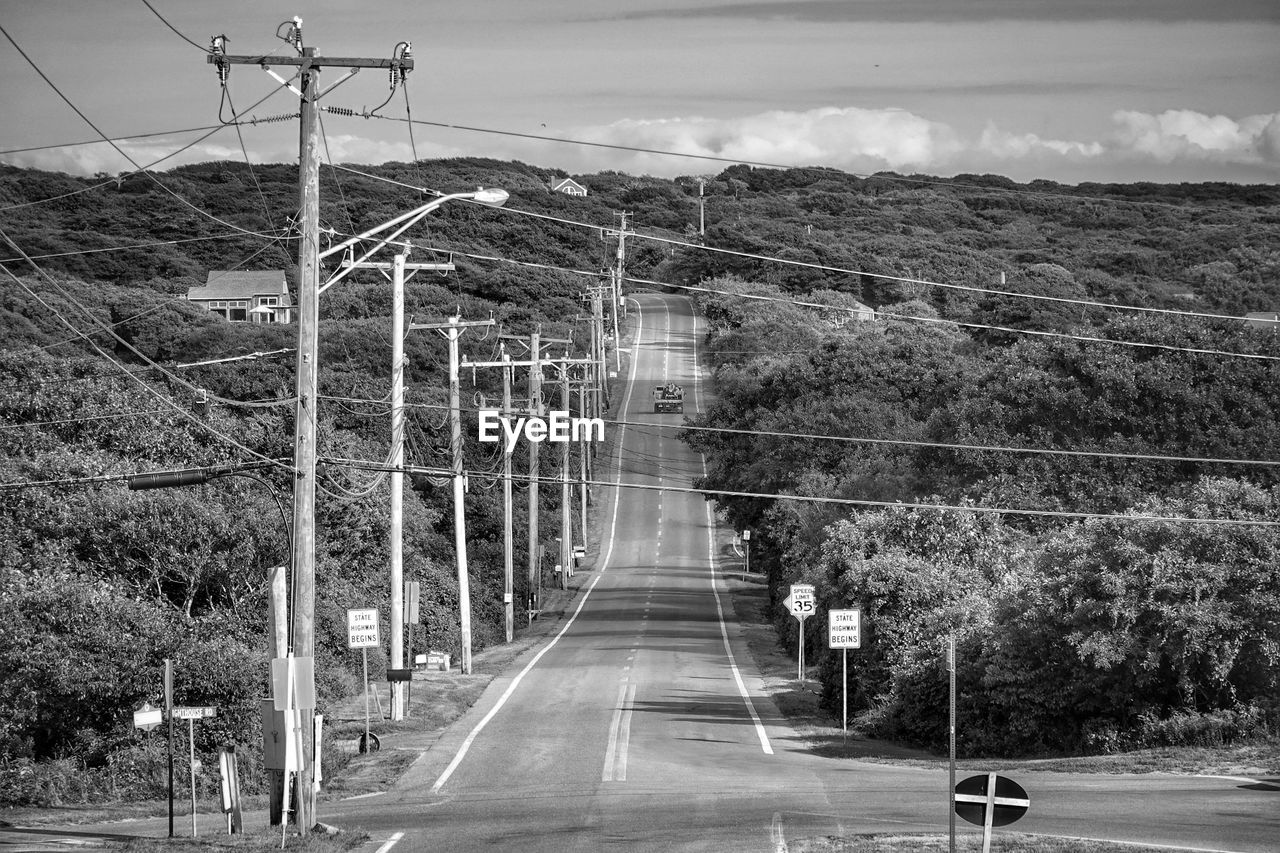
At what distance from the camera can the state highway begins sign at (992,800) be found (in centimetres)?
1255

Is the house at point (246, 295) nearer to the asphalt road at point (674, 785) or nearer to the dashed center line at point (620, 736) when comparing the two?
the asphalt road at point (674, 785)

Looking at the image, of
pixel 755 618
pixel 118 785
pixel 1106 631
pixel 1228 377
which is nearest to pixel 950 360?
pixel 755 618

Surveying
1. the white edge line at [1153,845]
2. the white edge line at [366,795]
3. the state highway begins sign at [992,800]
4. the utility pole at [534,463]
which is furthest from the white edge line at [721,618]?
the state highway begins sign at [992,800]

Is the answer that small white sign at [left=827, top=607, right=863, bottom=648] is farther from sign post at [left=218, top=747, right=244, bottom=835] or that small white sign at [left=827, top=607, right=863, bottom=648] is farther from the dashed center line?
sign post at [left=218, top=747, right=244, bottom=835]

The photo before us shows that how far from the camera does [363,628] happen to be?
2745 cm

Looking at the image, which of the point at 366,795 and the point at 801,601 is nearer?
the point at 366,795

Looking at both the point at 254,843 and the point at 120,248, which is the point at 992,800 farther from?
the point at 120,248

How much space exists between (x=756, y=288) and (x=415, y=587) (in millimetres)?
99077

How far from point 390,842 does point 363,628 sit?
989cm

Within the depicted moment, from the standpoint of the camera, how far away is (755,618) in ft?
186

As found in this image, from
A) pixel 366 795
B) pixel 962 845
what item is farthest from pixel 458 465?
pixel 962 845

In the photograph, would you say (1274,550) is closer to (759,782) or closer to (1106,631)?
(1106,631)

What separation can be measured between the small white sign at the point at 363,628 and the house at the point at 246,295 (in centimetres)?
8497

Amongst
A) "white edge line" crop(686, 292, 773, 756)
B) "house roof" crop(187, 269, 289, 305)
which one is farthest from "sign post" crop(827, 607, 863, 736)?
"house roof" crop(187, 269, 289, 305)
